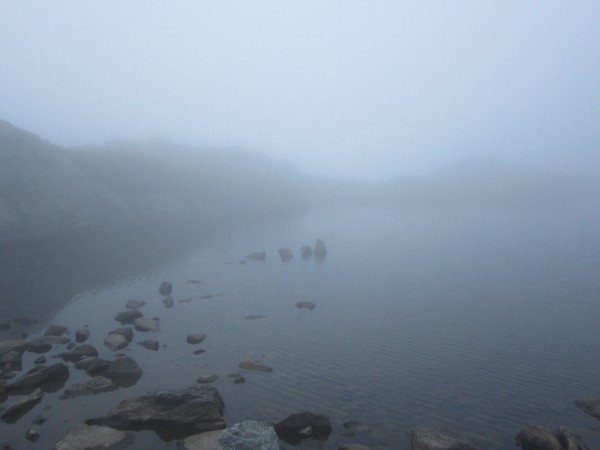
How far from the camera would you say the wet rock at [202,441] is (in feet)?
53.0

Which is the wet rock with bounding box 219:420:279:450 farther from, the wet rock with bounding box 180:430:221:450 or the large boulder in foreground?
the large boulder in foreground

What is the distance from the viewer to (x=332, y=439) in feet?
57.1

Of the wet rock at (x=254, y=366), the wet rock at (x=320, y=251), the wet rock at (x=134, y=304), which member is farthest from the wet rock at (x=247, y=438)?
the wet rock at (x=320, y=251)

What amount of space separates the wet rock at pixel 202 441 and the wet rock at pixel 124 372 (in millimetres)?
7541

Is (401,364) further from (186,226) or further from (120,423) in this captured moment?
(186,226)

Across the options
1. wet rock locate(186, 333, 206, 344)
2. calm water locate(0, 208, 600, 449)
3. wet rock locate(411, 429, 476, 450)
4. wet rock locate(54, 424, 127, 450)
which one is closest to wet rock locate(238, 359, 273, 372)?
calm water locate(0, 208, 600, 449)

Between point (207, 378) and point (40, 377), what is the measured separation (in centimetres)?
959

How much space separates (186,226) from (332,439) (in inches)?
3792

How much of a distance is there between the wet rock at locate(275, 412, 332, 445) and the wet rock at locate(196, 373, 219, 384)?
6513 millimetres

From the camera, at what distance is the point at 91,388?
71.5 feet

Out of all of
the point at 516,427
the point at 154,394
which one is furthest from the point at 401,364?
the point at 154,394

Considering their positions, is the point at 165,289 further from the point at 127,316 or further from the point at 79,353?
the point at 79,353

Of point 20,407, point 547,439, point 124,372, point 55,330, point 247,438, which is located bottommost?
point 55,330

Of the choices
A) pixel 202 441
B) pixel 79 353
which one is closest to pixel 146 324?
pixel 79 353
